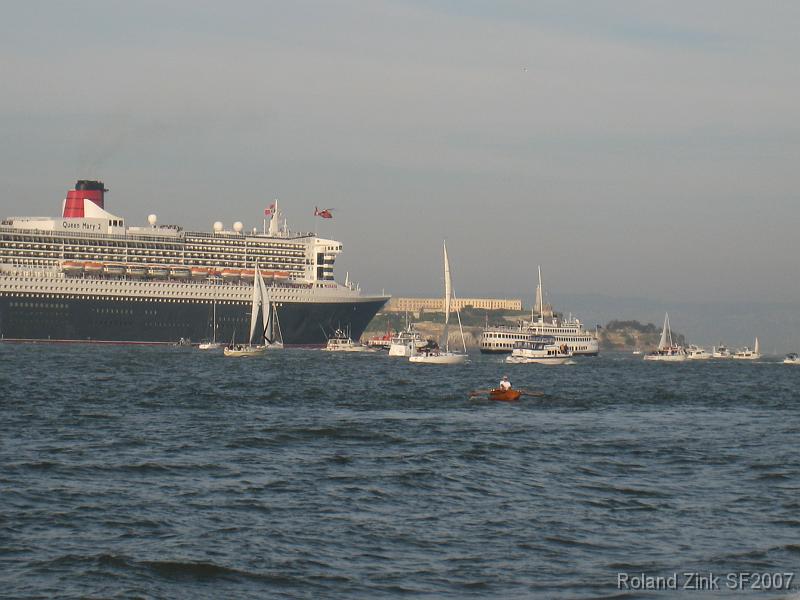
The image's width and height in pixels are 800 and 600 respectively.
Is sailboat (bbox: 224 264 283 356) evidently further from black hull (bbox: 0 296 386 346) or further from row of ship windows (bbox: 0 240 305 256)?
row of ship windows (bbox: 0 240 305 256)

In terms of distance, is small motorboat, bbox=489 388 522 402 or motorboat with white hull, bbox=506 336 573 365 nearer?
small motorboat, bbox=489 388 522 402

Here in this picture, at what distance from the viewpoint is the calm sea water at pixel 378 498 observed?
18828 mm

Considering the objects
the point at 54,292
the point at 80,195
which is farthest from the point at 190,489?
the point at 80,195

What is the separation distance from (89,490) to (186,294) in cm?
11344

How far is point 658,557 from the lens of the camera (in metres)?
20.1

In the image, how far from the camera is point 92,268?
13525cm

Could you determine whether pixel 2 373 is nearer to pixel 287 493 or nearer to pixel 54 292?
pixel 287 493

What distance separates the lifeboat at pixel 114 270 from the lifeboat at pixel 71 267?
272 cm

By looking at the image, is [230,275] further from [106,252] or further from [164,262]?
[106,252]

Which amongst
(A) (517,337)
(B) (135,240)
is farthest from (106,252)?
(A) (517,337)

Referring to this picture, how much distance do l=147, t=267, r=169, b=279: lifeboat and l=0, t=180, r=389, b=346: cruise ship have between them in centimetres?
15

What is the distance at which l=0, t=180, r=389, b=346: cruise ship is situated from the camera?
5123 inches

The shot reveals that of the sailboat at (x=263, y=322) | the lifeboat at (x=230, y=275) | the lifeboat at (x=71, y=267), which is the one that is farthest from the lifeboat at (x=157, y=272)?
the sailboat at (x=263, y=322)

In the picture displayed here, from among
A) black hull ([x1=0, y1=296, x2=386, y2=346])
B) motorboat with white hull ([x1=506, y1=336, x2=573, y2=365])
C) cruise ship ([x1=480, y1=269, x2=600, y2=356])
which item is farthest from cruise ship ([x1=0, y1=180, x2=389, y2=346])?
motorboat with white hull ([x1=506, y1=336, x2=573, y2=365])
